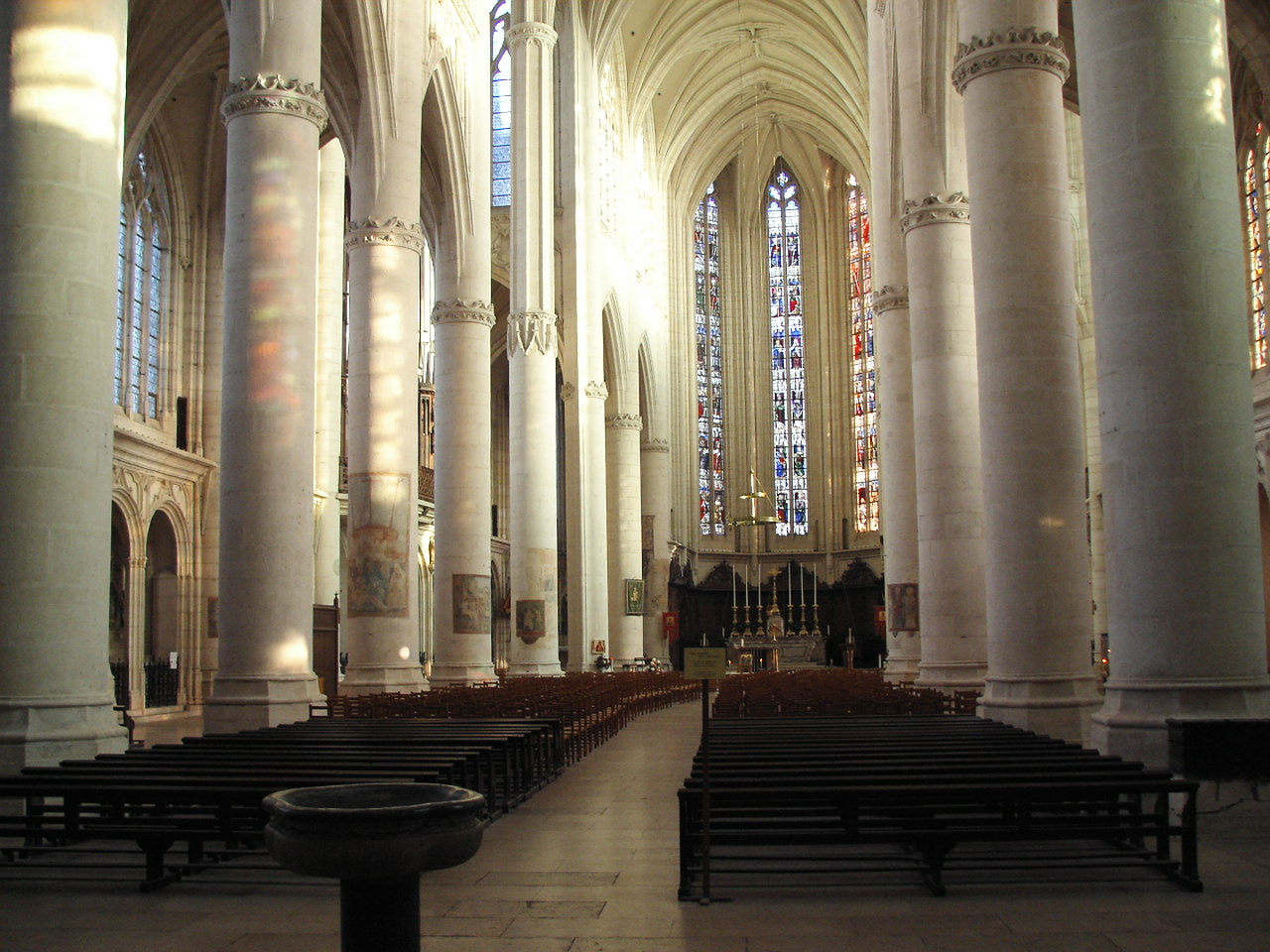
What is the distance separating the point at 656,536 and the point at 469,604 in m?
21.0

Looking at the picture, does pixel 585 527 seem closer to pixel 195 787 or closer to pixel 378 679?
pixel 378 679

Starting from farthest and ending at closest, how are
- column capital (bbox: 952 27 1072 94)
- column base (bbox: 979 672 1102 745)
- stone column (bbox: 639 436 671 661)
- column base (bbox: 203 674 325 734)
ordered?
stone column (bbox: 639 436 671 661) → column base (bbox: 203 674 325 734) → column capital (bbox: 952 27 1072 94) → column base (bbox: 979 672 1102 745)

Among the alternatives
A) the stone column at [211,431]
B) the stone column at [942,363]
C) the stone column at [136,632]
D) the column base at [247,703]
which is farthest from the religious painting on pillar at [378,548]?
the stone column at [942,363]

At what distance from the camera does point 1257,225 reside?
2514cm

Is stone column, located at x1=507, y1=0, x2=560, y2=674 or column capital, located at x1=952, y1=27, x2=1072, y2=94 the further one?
stone column, located at x1=507, y1=0, x2=560, y2=674

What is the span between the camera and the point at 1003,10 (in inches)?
488

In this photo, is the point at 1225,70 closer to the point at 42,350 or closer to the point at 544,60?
the point at 42,350

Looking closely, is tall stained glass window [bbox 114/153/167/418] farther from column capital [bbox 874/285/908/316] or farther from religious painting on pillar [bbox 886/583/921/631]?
religious painting on pillar [bbox 886/583/921/631]

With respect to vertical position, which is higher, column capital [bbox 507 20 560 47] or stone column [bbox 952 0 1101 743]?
column capital [bbox 507 20 560 47]

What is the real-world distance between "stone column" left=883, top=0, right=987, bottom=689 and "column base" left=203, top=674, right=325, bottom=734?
8.97 meters

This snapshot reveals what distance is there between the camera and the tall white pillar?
18.8 meters

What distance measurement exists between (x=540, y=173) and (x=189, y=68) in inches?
335

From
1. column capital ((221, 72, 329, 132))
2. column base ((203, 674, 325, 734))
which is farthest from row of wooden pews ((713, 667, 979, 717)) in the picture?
column capital ((221, 72, 329, 132))

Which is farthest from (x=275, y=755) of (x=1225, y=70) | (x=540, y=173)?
(x=540, y=173)
